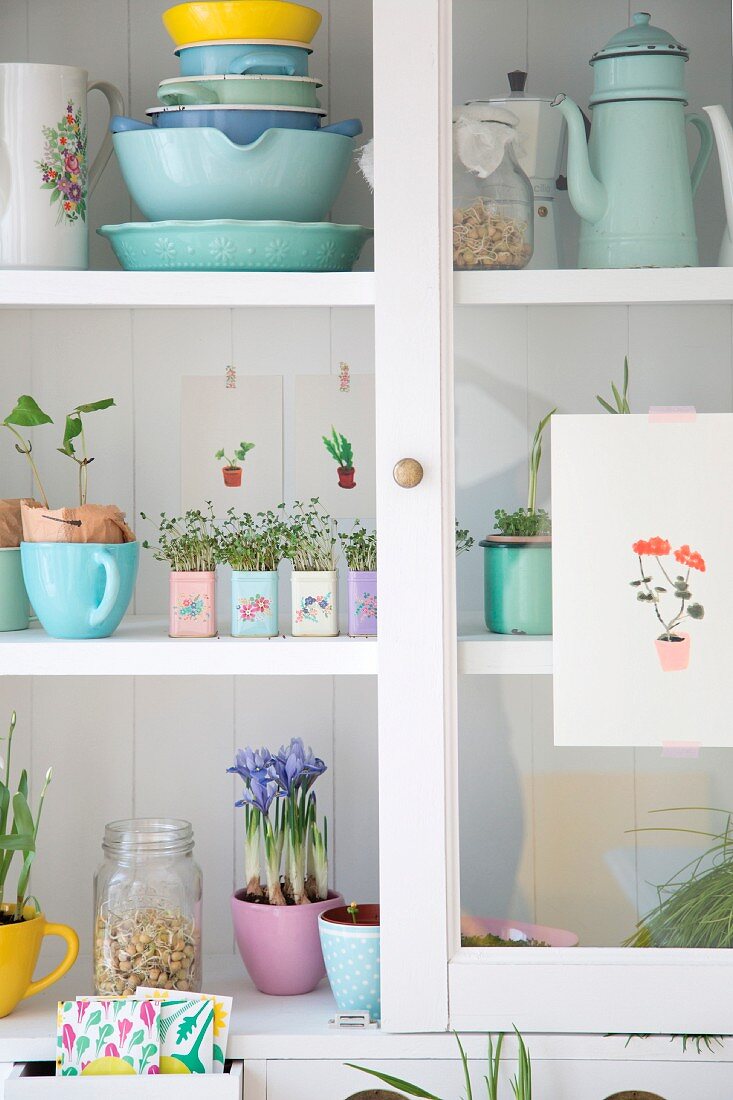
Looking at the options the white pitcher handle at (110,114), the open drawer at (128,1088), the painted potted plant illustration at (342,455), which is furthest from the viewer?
the painted potted plant illustration at (342,455)

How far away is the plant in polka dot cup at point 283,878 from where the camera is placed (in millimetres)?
1327

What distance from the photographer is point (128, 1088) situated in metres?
1.15

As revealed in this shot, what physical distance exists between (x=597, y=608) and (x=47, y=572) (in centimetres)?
59

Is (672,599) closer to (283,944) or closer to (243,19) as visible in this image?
(283,944)

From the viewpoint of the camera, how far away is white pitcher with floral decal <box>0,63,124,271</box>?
50.6 inches

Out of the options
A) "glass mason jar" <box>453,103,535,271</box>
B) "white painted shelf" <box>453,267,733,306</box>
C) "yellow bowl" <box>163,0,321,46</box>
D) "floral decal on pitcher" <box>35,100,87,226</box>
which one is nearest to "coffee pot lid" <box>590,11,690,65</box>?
"glass mason jar" <box>453,103,535,271</box>

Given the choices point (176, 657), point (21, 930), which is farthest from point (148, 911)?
point (176, 657)

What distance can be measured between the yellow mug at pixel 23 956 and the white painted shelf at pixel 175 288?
0.68m

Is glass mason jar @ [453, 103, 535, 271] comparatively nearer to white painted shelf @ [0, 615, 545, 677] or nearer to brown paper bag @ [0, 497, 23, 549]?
white painted shelf @ [0, 615, 545, 677]

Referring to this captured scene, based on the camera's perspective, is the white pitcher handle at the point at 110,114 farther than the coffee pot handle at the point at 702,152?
Yes

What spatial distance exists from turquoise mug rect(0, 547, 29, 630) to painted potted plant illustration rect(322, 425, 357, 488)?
0.40m

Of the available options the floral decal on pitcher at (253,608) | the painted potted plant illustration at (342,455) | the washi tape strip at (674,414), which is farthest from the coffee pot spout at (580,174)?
the floral decal on pitcher at (253,608)

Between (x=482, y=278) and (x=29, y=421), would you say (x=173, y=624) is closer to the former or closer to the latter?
(x=29, y=421)

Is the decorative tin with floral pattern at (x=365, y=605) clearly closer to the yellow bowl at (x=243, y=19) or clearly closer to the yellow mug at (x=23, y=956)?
the yellow mug at (x=23, y=956)
